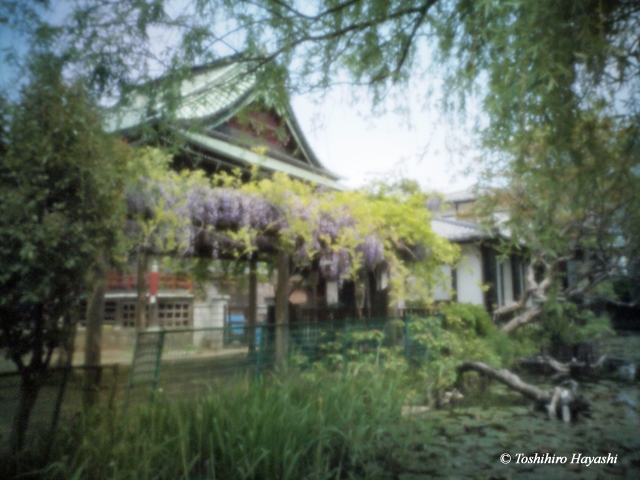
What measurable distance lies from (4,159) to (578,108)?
359 cm

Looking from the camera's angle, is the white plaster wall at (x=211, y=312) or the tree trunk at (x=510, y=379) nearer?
the tree trunk at (x=510, y=379)

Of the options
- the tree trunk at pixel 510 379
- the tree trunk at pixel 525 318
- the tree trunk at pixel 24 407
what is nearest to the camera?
the tree trunk at pixel 24 407

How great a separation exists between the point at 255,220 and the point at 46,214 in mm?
3024

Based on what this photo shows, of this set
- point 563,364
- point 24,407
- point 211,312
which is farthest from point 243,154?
point 211,312

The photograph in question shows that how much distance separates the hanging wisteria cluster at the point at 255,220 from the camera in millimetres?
4973

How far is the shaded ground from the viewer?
3.76 m

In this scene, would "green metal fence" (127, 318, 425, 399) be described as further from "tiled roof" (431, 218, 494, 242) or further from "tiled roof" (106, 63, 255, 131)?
"tiled roof" (431, 218, 494, 242)

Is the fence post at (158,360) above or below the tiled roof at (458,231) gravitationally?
below

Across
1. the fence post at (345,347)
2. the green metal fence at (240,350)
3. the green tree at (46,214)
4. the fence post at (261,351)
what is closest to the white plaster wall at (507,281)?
the green metal fence at (240,350)

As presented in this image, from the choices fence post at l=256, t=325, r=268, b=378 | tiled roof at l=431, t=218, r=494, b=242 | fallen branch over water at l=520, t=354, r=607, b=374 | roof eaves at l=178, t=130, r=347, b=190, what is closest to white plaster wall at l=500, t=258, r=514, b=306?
tiled roof at l=431, t=218, r=494, b=242

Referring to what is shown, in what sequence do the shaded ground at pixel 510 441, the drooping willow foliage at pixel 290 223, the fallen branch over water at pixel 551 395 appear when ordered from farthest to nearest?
the fallen branch over water at pixel 551 395, the drooping willow foliage at pixel 290 223, the shaded ground at pixel 510 441

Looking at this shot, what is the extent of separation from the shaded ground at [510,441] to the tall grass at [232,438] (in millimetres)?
330

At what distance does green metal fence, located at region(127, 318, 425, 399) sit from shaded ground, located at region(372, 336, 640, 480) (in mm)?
1310

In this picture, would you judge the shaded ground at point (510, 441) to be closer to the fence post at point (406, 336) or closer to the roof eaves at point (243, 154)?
the fence post at point (406, 336)
